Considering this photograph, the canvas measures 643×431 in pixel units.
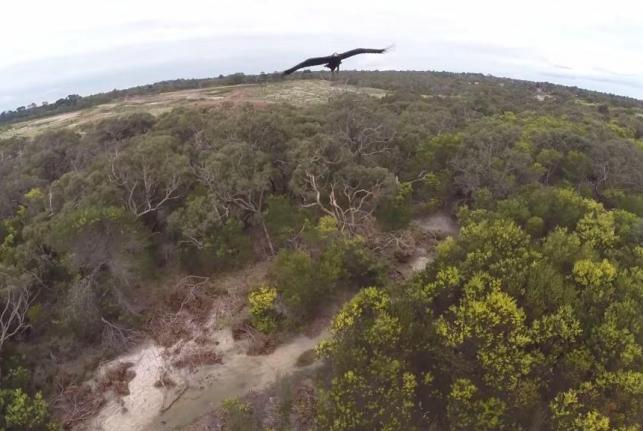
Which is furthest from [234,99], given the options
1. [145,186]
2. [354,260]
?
[354,260]

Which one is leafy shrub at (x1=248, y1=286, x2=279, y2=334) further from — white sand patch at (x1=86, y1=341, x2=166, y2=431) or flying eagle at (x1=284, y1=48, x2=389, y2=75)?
flying eagle at (x1=284, y1=48, x2=389, y2=75)

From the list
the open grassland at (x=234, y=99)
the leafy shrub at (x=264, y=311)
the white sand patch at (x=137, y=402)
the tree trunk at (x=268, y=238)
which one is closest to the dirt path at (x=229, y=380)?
the white sand patch at (x=137, y=402)

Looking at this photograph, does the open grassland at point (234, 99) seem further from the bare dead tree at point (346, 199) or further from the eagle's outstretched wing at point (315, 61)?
the eagle's outstretched wing at point (315, 61)

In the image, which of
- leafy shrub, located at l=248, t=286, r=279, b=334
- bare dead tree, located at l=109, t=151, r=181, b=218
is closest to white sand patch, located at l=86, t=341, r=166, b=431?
leafy shrub, located at l=248, t=286, r=279, b=334

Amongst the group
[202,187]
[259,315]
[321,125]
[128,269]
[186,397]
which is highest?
[321,125]

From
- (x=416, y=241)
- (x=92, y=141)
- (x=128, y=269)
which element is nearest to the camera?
(x=128, y=269)

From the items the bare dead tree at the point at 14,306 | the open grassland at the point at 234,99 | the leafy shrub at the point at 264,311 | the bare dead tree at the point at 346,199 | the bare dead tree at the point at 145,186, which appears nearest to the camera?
the bare dead tree at the point at 14,306

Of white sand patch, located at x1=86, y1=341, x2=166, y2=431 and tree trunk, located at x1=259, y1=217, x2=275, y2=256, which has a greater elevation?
tree trunk, located at x1=259, y1=217, x2=275, y2=256

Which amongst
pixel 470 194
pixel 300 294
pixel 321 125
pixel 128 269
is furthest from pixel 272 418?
pixel 321 125

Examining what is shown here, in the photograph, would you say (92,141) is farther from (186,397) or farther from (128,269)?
(186,397)
